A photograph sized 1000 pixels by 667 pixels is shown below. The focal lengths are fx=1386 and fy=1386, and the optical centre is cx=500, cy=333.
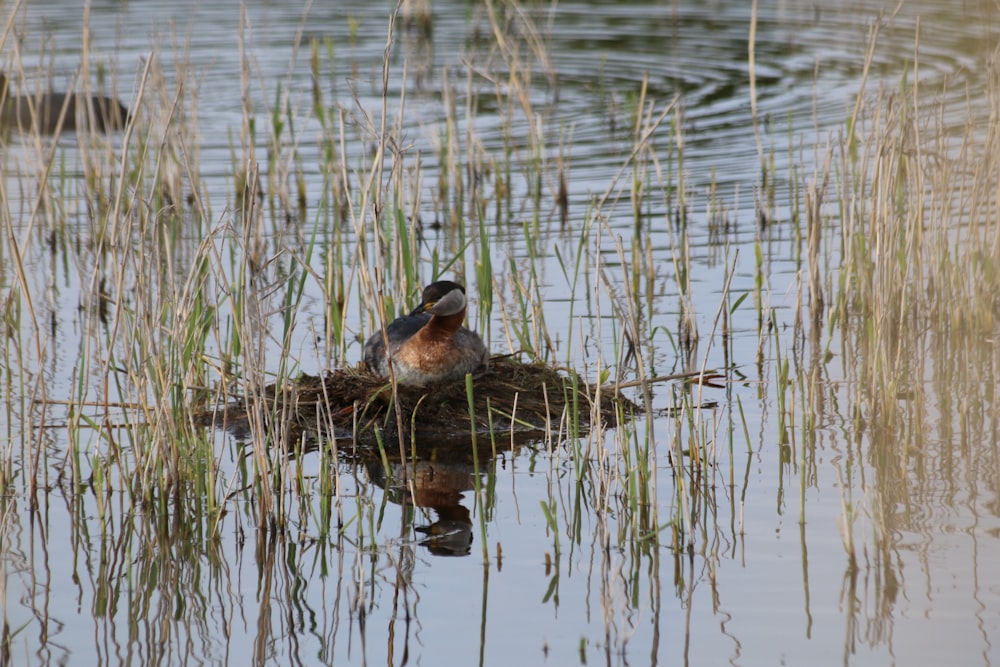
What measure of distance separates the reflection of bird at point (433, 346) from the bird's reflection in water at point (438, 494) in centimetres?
50

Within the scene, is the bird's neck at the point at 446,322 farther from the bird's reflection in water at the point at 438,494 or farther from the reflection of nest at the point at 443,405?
the bird's reflection in water at the point at 438,494

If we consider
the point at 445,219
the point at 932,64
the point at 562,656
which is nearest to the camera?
the point at 562,656

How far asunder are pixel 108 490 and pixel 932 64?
1193 centimetres

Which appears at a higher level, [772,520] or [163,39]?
[163,39]

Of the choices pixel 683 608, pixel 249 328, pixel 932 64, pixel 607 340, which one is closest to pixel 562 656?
pixel 683 608

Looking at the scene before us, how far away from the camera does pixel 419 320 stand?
21.2ft

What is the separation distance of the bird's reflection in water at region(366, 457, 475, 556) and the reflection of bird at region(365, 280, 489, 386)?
501 mm

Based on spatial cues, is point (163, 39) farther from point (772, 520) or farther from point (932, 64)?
point (772, 520)

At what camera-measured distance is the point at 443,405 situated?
6285 mm

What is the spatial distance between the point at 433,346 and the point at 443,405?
0.28 m

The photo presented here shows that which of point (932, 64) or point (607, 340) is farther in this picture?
point (932, 64)

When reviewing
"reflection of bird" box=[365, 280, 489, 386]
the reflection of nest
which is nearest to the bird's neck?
"reflection of bird" box=[365, 280, 489, 386]

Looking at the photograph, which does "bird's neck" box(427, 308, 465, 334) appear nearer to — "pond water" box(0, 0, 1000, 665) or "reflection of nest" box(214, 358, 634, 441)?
"reflection of nest" box(214, 358, 634, 441)

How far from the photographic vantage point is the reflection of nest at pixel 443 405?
6145mm
